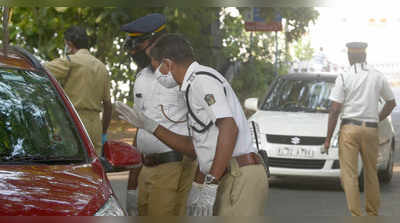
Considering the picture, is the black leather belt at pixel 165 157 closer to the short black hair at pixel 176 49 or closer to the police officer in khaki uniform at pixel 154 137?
the police officer in khaki uniform at pixel 154 137

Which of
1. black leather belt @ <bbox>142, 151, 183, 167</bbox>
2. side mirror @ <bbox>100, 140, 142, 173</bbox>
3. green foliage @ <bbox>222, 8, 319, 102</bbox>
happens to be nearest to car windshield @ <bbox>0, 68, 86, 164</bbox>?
side mirror @ <bbox>100, 140, 142, 173</bbox>

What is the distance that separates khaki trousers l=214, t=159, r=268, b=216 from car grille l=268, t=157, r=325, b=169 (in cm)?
714

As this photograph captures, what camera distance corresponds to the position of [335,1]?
127cm

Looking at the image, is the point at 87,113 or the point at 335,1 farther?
the point at 87,113

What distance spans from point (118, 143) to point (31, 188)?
102 cm

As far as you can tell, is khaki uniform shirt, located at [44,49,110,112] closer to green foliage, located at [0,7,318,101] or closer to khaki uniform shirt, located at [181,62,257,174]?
khaki uniform shirt, located at [181,62,257,174]

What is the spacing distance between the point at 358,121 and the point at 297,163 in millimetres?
3191

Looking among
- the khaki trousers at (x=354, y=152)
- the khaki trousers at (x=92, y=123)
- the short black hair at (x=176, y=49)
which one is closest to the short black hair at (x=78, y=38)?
the khaki trousers at (x=92, y=123)

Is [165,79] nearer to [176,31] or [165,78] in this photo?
[165,78]

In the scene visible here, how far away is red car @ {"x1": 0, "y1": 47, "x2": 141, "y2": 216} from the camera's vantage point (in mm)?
3008

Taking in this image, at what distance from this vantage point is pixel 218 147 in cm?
355

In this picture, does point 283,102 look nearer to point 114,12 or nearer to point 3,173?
point 114,12

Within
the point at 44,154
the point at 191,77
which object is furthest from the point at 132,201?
the point at 191,77

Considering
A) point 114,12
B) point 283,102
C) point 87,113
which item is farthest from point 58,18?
point 87,113
